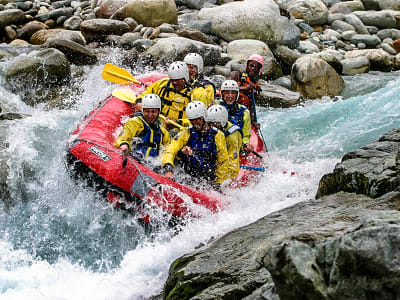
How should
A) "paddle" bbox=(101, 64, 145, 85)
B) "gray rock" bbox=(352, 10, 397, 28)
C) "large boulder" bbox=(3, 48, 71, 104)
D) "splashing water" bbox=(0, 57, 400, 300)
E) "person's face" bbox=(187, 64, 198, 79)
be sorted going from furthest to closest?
"gray rock" bbox=(352, 10, 397, 28), "large boulder" bbox=(3, 48, 71, 104), "paddle" bbox=(101, 64, 145, 85), "person's face" bbox=(187, 64, 198, 79), "splashing water" bbox=(0, 57, 400, 300)

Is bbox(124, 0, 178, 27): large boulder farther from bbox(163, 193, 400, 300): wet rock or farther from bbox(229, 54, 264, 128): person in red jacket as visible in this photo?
bbox(163, 193, 400, 300): wet rock

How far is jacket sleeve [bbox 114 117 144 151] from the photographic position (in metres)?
5.22

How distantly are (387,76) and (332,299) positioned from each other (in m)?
12.4

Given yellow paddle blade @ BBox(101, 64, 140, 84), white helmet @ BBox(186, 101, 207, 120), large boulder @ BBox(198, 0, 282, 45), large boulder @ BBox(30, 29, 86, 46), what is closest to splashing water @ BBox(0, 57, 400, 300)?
white helmet @ BBox(186, 101, 207, 120)

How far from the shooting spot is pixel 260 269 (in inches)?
116

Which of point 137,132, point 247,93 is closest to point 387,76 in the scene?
point 247,93

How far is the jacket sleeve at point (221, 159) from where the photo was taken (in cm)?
534

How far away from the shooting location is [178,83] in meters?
6.20

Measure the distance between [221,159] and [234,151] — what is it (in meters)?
0.29

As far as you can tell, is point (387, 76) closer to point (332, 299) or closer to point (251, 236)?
point (251, 236)

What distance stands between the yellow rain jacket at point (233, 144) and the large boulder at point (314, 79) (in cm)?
592

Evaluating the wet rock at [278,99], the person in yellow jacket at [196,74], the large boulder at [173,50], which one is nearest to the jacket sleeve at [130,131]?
the person in yellow jacket at [196,74]

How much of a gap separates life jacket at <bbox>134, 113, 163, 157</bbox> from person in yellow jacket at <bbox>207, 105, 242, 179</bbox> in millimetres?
682

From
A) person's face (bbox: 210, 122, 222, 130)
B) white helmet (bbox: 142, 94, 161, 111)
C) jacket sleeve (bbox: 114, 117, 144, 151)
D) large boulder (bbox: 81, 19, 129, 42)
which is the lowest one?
large boulder (bbox: 81, 19, 129, 42)
